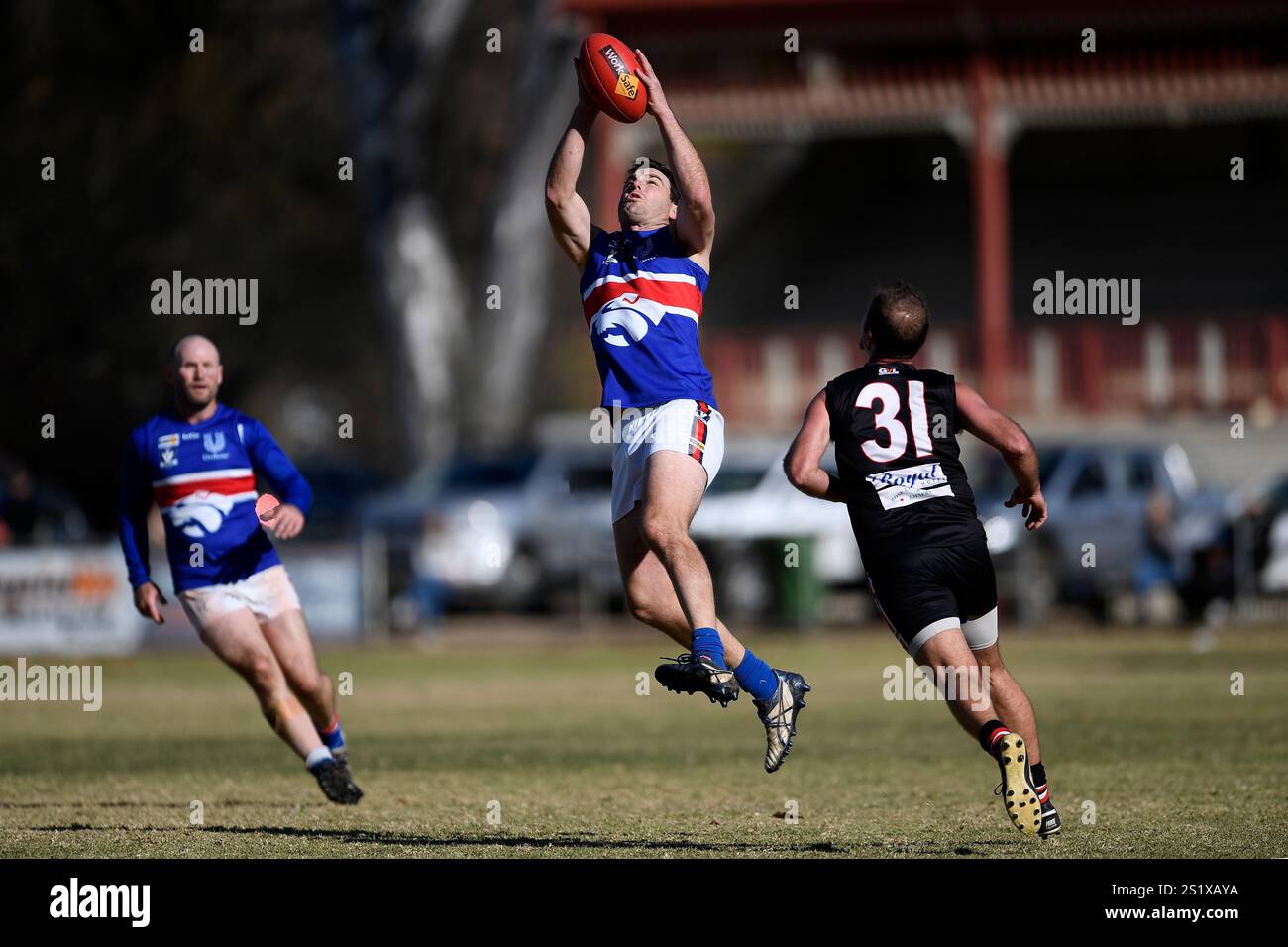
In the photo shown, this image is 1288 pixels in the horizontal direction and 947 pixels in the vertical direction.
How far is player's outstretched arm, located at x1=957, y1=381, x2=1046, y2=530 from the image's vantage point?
26.9ft

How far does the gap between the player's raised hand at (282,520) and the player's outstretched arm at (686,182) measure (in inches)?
92.5

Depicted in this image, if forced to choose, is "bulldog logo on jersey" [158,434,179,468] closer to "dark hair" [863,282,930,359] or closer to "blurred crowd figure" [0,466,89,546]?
"dark hair" [863,282,930,359]

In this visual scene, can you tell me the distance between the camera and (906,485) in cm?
833

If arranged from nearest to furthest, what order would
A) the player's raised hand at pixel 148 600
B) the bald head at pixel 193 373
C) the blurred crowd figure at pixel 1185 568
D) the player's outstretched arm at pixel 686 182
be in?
1. the player's outstretched arm at pixel 686 182
2. the bald head at pixel 193 373
3. the player's raised hand at pixel 148 600
4. the blurred crowd figure at pixel 1185 568

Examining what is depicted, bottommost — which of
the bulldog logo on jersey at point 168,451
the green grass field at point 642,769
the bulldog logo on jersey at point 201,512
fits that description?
the green grass field at point 642,769

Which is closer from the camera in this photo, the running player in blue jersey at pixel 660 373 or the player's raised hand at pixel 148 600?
the running player in blue jersey at pixel 660 373

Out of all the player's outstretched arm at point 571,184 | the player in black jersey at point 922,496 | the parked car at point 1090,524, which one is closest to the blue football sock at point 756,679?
the player in black jersey at point 922,496

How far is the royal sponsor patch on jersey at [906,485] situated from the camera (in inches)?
328

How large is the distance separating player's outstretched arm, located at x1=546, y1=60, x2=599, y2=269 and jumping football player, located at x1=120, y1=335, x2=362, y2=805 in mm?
2015

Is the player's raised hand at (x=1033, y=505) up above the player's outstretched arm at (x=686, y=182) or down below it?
below

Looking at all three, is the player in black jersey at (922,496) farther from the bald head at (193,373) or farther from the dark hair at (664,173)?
the bald head at (193,373)

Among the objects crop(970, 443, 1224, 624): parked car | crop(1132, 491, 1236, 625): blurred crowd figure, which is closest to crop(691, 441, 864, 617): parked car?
crop(970, 443, 1224, 624): parked car
